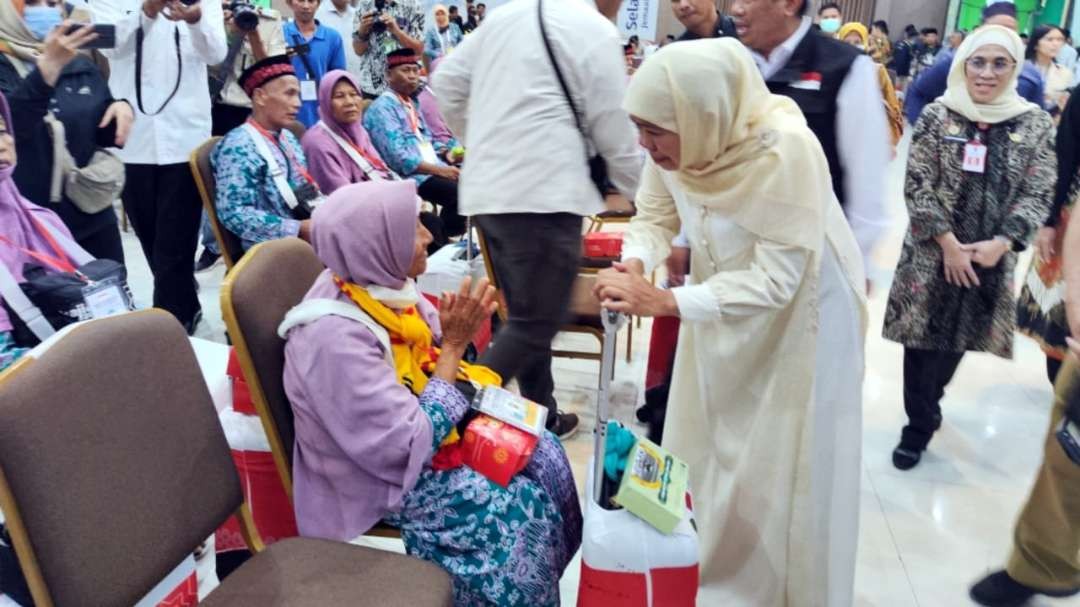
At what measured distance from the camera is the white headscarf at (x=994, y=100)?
2.31 meters

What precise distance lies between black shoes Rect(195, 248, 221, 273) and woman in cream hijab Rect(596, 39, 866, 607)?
10.5 feet

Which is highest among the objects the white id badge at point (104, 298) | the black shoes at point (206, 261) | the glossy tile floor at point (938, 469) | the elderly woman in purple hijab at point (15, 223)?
the elderly woman in purple hijab at point (15, 223)

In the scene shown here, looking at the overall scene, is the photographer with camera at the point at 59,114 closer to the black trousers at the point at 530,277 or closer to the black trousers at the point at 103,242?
the black trousers at the point at 103,242

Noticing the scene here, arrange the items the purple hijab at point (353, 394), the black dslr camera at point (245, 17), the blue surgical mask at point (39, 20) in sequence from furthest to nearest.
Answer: the black dslr camera at point (245, 17) < the blue surgical mask at point (39, 20) < the purple hijab at point (353, 394)

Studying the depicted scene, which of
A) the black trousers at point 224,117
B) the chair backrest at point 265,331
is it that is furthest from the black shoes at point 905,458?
the black trousers at point 224,117

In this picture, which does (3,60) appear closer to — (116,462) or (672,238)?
(116,462)

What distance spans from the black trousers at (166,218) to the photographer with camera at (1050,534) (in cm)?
295

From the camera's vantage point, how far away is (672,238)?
1854 mm

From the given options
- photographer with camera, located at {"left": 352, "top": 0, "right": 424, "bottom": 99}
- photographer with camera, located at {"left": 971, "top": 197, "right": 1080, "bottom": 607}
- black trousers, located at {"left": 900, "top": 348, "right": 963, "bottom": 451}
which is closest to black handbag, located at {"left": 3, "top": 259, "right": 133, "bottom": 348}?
photographer with camera, located at {"left": 971, "top": 197, "right": 1080, "bottom": 607}

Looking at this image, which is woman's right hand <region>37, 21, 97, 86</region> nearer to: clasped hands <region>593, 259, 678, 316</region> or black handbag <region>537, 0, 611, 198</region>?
black handbag <region>537, 0, 611, 198</region>

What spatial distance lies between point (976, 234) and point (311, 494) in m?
2.02

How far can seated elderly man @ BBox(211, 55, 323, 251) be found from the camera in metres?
2.73

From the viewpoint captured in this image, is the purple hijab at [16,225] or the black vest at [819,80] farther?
the black vest at [819,80]

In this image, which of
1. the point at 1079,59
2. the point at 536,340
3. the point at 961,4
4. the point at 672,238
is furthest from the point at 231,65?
the point at 961,4
